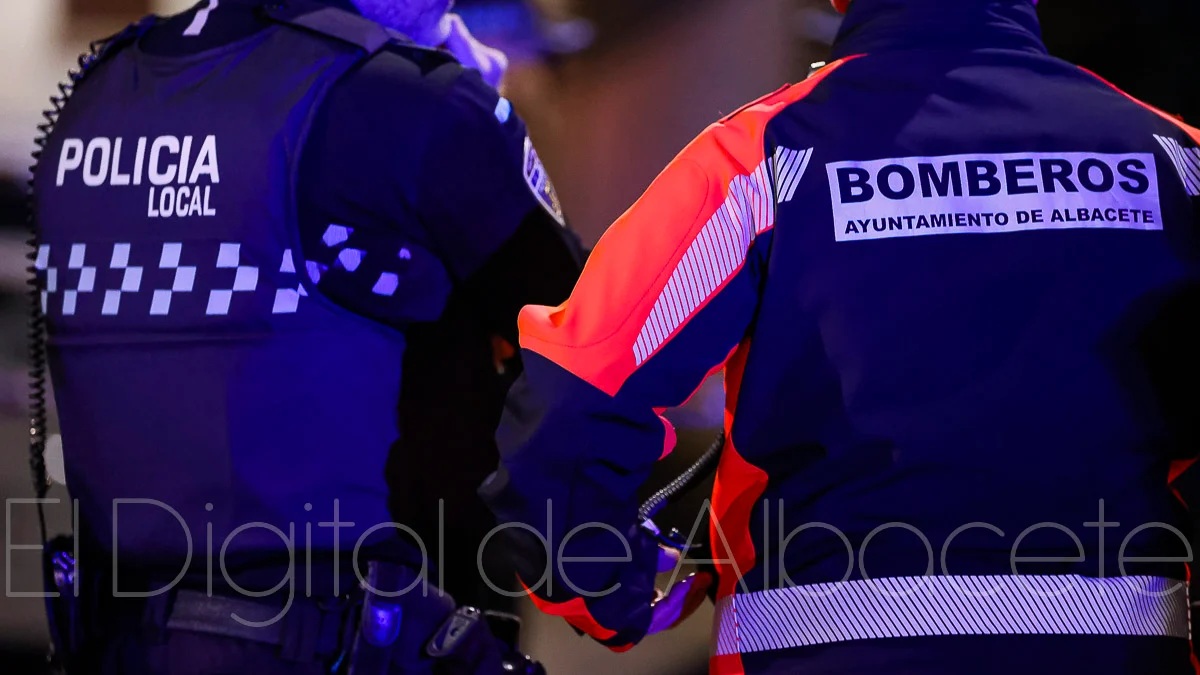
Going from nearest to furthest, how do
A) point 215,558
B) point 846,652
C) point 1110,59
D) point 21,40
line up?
point 846,652, point 215,558, point 1110,59, point 21,40

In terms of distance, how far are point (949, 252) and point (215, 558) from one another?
2.49ft


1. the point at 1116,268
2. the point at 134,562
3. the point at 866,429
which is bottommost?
the point at 134,562

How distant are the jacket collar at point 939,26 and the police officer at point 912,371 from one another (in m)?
0.03

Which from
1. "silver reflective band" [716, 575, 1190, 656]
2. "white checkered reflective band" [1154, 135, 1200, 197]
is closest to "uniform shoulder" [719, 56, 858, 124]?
"white checkered reflective band" [1154, 135, 1200, 197]

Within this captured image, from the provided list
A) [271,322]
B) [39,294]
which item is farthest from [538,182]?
[39,294]

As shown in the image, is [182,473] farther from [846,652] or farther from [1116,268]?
[1116,268]

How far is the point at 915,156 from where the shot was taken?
0.96m

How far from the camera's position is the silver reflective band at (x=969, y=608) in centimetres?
90

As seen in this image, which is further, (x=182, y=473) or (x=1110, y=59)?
(x=1110, y=59)

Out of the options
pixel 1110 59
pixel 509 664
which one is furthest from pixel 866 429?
pixel 1110 59

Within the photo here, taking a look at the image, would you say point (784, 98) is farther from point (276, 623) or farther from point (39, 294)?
point (39, 294)

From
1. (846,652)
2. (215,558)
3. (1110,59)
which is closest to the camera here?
(846,652)

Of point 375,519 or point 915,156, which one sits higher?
point 915,156

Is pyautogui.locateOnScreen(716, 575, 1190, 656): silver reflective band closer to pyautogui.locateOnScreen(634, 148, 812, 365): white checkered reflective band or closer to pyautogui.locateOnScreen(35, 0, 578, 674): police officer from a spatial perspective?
pyautogui.locateOnScreen(634, 148, 812, 365): white checkered reflective band
